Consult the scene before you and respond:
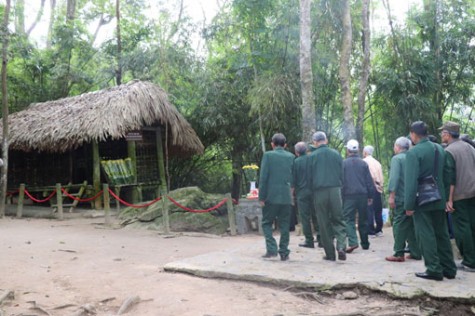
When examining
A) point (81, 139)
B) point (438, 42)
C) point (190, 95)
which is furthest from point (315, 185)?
point (190, 95)

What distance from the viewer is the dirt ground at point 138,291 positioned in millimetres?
3719

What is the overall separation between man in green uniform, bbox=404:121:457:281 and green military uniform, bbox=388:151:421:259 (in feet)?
2.78

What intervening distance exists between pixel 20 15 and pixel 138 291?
20090 millimetres

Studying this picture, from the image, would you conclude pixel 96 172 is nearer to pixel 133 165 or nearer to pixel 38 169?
pixel 133 165

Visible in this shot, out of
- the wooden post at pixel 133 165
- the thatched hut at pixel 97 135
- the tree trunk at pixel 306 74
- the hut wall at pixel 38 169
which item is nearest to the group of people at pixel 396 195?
the tree trunk at pixel 306 74

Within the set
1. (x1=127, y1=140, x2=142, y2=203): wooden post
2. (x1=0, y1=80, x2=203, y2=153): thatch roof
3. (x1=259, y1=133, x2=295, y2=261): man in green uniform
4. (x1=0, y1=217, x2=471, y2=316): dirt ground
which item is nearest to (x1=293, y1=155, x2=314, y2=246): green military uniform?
(x1=259, y1=133, x2=295, y2=261): man in green uniform

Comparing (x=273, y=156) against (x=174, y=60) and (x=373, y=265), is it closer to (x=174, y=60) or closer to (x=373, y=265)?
(x=373, y=265)

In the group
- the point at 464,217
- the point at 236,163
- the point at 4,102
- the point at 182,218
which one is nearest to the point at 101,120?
the point at 4,102

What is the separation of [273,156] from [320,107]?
244 inches

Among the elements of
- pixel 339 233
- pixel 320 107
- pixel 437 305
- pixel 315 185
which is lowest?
pixel 437 305

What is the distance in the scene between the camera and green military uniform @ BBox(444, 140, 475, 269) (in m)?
4.61

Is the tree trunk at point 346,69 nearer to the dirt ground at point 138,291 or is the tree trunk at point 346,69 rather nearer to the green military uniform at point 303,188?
the green military uniform at point 303,188

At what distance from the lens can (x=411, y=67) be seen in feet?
36.8

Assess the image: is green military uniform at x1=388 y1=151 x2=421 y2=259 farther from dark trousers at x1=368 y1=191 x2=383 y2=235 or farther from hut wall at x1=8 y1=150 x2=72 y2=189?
hut wall at x1=8 y1=150 x2=72 y2=189
